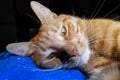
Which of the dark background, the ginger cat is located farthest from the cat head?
the dark background

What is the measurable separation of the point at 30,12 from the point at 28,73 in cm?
114

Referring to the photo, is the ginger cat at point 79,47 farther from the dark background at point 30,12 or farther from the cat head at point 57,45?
the dark background at point 30,12

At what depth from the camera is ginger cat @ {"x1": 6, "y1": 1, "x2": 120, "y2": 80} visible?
131cm

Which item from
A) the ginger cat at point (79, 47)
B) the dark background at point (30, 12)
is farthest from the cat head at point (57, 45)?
the dark background at point (30, 12)

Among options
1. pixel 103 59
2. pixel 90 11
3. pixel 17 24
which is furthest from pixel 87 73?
pixel 17 24

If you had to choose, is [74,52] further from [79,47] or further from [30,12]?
[30,12]

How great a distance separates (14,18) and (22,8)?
25 cm

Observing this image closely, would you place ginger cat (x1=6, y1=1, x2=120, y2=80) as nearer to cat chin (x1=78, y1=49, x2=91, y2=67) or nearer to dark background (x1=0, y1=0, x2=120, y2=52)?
cat chin (x1=78, y1=49, x2=91, y2=67)

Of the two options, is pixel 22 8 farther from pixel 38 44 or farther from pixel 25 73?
pixel 25 73

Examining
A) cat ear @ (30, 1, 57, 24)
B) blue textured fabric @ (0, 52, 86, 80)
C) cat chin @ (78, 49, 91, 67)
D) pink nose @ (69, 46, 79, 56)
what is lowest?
blue textured fabric @ (0, 52, 86, 80)

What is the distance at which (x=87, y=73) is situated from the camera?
1.39 meters

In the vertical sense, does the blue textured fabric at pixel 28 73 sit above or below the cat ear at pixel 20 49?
below

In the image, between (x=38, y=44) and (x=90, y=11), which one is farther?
(x=90, y=11)

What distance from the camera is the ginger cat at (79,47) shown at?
4.31 ft
